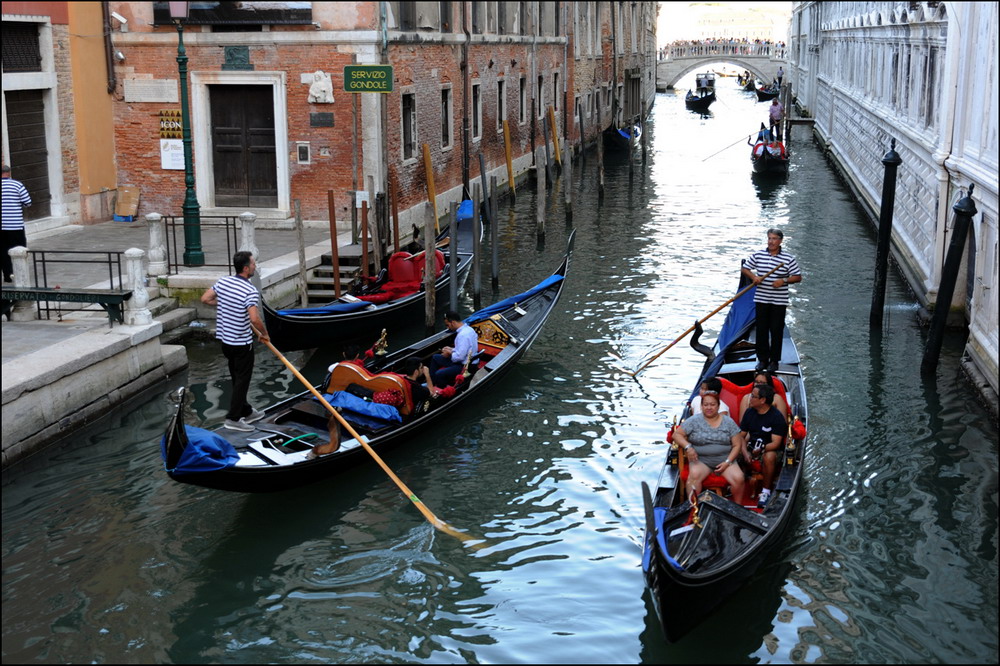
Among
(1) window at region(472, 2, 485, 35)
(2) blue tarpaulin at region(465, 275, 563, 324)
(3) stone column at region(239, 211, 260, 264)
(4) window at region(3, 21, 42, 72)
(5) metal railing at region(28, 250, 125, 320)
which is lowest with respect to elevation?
(2) blue tarpaulin at region(465, 275, 563, 324)

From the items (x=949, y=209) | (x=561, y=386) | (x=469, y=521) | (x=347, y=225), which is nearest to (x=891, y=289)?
(x=949, y=209)

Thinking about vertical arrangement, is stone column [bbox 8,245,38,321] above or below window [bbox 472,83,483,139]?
below

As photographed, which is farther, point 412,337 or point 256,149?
point 256,149

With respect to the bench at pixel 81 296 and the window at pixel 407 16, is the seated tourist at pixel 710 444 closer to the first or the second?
the bench at pixel 81 296

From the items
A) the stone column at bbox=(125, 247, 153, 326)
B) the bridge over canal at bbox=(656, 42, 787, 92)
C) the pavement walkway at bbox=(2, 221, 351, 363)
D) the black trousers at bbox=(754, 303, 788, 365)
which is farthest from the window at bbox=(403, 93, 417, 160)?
the bridge over canal at bbox=(656, 42, 787, 92)

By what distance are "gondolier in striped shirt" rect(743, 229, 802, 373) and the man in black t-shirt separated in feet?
6.19

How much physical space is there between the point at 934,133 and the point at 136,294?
7.77 meters

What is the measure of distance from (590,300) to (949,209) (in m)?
3.60

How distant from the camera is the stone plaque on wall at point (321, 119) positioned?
1259 centimetres

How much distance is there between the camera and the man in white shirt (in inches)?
310

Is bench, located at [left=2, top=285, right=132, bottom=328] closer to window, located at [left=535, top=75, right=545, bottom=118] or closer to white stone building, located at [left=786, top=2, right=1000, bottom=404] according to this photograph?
white stone building, located at [left=786, top=2, right=1000, bottom=404]

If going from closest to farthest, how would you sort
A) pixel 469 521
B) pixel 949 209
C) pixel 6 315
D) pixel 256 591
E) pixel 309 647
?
pixel 309 647
pixel 256 591
pixel 469 521
pixel 6 315
pixel 949 209

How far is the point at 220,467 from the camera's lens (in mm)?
5789

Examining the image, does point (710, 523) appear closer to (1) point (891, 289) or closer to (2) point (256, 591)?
(2) point (256, 591)
